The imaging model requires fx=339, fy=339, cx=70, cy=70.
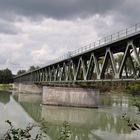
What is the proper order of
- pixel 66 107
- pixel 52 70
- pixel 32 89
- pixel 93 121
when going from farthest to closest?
pixel 32 89 < pixel 52 70 < pixel 66 107 < pixel 93 121

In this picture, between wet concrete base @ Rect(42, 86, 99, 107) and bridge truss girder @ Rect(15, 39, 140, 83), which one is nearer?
bridge truss girder @ Rect(15, 39, 140, 83)

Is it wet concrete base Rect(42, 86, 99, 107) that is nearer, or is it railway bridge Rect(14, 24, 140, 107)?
railway bridge Rect(14, 24, 140, 107)

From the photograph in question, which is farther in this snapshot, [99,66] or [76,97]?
[76,97]

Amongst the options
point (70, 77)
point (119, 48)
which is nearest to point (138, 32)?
point (119, 48)

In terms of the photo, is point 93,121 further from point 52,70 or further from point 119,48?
point 52,70

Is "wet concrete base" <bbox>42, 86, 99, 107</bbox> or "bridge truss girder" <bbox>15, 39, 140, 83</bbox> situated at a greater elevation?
"bridge truss girder" <bbox>15, 39, 140, 83</bbox>

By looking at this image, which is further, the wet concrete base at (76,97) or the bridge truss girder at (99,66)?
the wet concrete base at (76,97)

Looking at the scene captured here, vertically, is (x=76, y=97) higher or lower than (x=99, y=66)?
lower

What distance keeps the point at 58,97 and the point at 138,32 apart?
88.4ft

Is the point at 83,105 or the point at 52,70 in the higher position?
the point at 52,70

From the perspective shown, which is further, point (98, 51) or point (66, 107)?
point (66, 107)

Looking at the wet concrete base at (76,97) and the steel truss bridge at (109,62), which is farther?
the wet concrete base at (76,97)

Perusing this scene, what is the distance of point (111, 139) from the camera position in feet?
77.8

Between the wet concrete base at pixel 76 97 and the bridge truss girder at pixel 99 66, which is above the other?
the bridge truss girder at pixel 99 66
